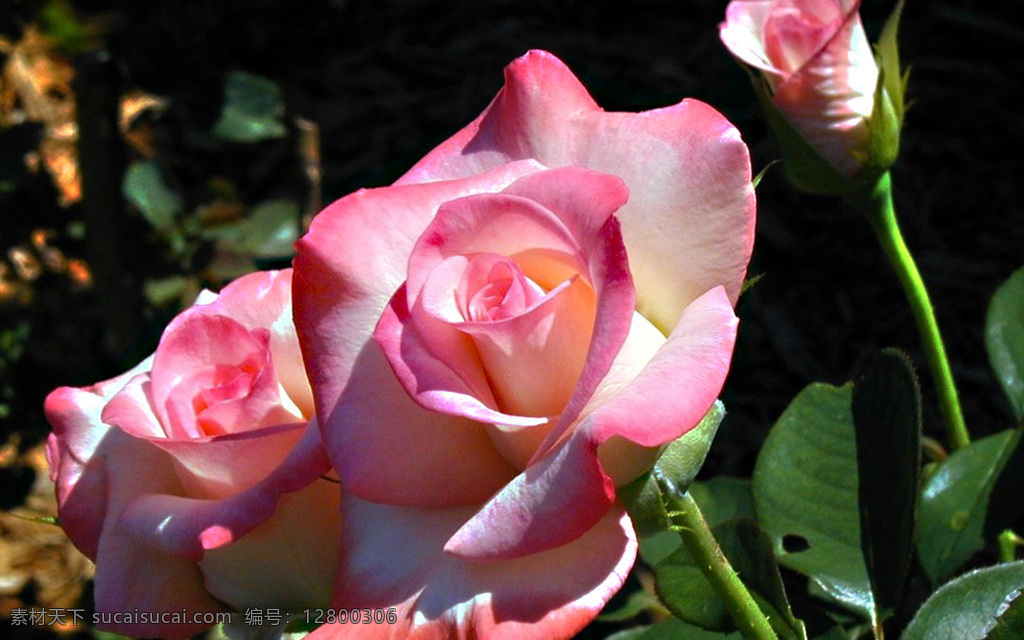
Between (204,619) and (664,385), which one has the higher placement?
(664,385)

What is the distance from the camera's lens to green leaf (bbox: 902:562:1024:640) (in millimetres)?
466

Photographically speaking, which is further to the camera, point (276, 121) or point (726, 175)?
point (276, 121)

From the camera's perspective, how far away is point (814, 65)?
2.08 ft

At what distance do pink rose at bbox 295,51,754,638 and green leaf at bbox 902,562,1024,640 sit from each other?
0.72 feet

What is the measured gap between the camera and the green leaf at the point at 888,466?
559 millimetres

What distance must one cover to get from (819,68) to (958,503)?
28cm

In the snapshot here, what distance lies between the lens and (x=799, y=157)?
67cm

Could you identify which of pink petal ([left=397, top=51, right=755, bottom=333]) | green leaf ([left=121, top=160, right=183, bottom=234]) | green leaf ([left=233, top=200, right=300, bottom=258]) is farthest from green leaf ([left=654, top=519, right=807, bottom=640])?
green leaf ([left=121, top=160, right=183, bottom=234])

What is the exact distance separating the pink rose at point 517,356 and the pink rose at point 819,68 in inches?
11.6

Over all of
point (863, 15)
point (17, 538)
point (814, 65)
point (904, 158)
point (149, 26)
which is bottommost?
point (17, 538)

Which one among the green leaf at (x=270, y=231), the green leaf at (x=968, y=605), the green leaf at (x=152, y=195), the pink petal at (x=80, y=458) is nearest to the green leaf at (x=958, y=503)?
the green leaf at (x=968, y=605)

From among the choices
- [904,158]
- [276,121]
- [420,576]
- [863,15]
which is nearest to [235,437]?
[420,576]

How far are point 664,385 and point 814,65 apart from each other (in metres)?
0.39

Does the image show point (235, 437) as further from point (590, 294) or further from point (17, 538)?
point (17, 538)
